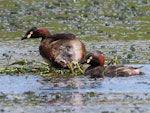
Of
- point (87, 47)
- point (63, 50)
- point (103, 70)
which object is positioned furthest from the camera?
point (87, 47)

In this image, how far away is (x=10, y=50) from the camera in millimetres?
18062

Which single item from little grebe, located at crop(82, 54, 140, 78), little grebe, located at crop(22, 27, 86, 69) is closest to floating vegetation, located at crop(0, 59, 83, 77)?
little grebe, located at crop(22, 27, 86, 69)

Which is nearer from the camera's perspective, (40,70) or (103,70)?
(103,70)

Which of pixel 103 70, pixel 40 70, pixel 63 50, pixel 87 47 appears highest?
pixel 63 50

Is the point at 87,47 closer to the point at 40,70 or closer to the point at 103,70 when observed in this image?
the point at 40,70

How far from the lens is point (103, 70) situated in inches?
587

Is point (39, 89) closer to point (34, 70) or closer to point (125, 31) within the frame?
point (34, 70)

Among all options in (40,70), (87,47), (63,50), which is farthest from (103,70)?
(87,47)

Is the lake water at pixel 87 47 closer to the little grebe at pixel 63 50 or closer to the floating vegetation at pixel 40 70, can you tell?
the floating vegetation at pixel 40 70

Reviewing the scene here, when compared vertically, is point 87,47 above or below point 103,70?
below

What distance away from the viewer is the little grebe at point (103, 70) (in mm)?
14742

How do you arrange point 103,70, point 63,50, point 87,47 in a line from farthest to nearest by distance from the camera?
point 87,47 → point 63,50 → point 103,70

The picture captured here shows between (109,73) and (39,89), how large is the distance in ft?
5.90

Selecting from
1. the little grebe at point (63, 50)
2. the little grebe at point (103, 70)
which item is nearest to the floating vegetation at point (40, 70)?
the little grebe at point (63, 50)
